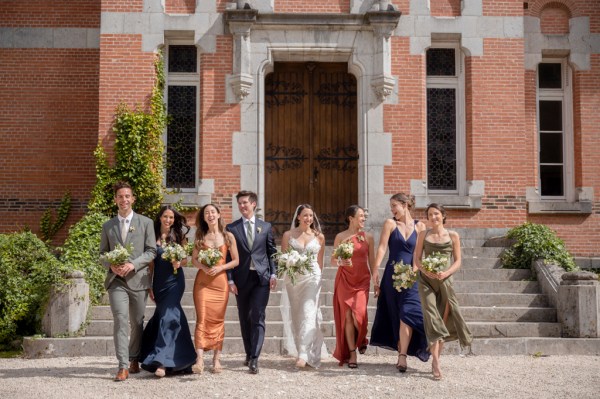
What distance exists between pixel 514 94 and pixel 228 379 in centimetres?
804

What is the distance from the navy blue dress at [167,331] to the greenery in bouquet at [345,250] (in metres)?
1.65

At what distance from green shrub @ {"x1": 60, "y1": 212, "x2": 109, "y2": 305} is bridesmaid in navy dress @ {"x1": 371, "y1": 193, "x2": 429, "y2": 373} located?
12.7ft

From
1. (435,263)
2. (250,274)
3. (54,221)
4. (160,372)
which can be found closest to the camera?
(160,372)

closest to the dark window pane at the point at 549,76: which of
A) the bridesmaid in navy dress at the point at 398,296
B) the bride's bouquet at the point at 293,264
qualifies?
the bridesmaid in navy dress at the point at 398,296

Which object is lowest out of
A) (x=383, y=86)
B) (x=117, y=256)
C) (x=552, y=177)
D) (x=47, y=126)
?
(x=117, y=256)

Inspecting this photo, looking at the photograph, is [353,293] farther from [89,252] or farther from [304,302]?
[89,252]

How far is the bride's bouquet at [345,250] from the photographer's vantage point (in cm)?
811

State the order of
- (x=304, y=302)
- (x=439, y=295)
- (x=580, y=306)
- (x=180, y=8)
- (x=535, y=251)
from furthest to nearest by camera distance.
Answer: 1. (x=180, y=8)
2. (x=535, y=251)
3. (x=580, y=306)
4. (x=304, y=302)
5. (x=439, y=295)

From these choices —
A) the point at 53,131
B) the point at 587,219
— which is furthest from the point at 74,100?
the point at 587,219

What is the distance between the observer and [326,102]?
44.5 ft

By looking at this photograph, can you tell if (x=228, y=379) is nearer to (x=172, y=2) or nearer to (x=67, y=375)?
(x=67, y=375)

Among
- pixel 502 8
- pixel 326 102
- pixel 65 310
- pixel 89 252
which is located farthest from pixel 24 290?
pixel 502 8

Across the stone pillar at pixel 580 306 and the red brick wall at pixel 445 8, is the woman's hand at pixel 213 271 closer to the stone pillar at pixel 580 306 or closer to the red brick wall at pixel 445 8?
the stone pillar at pixel 580 306

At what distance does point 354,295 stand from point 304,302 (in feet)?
1.78
